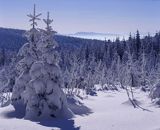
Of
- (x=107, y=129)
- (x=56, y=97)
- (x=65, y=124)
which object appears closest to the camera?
(x=107, y=129)

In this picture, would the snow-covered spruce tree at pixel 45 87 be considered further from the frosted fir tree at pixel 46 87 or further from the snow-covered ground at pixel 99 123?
the snow-covered ground at pixel 99 123

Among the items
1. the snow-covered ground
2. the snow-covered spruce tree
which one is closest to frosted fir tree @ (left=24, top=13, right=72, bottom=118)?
the snow-covered spruce tree

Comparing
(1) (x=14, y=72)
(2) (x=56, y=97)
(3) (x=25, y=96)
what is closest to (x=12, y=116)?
(3) (x=25, y=96)

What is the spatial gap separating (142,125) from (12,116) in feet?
44.7

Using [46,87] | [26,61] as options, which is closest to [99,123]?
[46,87]

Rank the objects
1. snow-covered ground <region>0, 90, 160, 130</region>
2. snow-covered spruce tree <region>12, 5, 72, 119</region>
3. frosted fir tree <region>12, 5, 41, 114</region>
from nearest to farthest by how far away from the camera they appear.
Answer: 1. snow-covered ground <region>0, 90, 160, 130</region>
2. snow-covered spruce tree <region>12, 5, 72, 119</region>
3. frosted fir tree <region>12, 5, 41, 114</region>

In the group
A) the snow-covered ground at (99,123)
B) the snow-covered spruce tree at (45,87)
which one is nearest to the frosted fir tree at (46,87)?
the snow-covered spruce tree at (45,87)

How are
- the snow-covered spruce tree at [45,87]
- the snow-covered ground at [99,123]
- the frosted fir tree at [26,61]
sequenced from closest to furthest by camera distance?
the snow-covered ground at [99,123] < the snow-covered spruce tree at [45,87] < the frosted fir tree at [26,61]

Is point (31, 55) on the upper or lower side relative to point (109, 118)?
upper

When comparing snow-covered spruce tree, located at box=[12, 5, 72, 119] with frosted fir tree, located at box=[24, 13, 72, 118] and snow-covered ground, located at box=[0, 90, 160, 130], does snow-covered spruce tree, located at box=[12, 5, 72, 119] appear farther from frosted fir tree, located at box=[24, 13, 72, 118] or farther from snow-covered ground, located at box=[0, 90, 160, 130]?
snow-covered ground, located at box=[0, 90, 160, 130]

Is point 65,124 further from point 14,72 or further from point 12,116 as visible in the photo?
point 14,72

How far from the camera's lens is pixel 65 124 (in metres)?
31.2

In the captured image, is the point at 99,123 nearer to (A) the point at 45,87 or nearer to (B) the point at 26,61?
(A) the point at 45,87

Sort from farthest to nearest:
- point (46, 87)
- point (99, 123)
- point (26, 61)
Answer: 1. point (26, 61)
2. point (46, 87)
3. point (99, 123)
